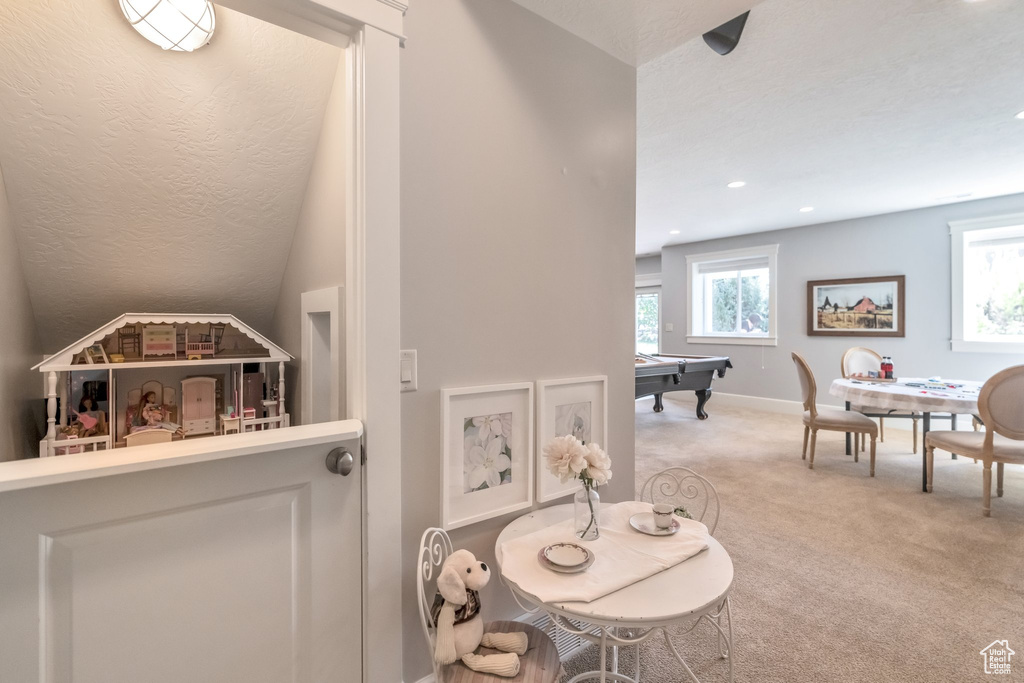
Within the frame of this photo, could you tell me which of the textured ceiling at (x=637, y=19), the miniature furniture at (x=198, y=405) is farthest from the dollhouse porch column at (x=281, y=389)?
the textured ceiling at (x=637, y=19)

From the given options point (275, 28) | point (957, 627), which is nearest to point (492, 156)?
point (275, 28)

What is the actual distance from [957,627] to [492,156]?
2595 mm

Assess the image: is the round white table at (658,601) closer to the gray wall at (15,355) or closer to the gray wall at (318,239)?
the gray wall at (318,239)

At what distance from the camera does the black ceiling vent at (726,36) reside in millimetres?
1925

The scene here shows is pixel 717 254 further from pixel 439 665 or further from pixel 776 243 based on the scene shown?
pixel 439 665

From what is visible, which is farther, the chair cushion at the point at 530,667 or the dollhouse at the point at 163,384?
the dollhouse at the point at 163,384

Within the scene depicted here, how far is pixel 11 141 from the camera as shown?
1395 mm

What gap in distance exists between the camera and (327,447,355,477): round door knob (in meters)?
1.19

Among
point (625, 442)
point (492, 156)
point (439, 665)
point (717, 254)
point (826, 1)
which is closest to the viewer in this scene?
point (439, 665)

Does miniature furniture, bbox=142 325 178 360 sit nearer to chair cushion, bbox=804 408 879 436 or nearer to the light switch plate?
the light switch plate

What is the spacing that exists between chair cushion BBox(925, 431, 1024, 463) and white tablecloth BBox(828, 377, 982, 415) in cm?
18

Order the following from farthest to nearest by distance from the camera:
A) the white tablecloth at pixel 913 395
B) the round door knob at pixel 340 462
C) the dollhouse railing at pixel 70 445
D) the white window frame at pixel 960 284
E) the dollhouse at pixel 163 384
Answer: the white window frame at pixel 960 284 → the white tablecloth at pixel 913 395 → the dollhouse at pixel 163 384 → the dollhouse railing at pixel 70 445 → the round door knob at pixel 340 462

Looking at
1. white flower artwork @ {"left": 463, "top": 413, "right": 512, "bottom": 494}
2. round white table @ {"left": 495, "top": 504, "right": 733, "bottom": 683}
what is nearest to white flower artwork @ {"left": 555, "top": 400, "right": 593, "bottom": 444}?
white flower artwork @ {"left": 463, "top": 413, "right": 512, "bottom": 494}

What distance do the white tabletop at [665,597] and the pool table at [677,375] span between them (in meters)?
3.47
